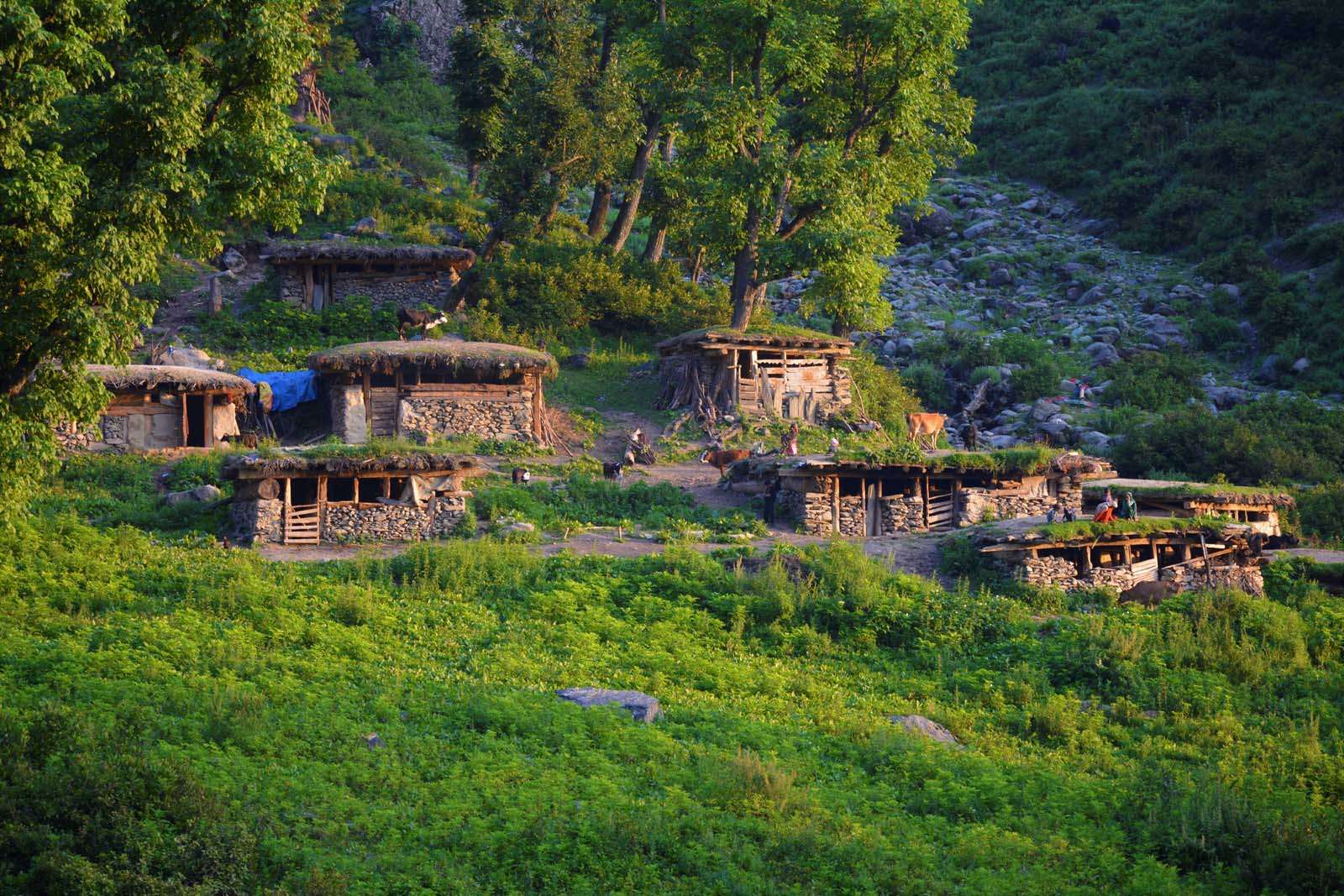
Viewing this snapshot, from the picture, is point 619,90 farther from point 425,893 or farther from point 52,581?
point 425,893

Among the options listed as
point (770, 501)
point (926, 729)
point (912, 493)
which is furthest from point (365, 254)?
point (926, 729)

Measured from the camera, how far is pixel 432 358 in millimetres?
34188

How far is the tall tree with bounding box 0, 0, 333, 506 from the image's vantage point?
15.9m

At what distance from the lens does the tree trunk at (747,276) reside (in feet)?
133

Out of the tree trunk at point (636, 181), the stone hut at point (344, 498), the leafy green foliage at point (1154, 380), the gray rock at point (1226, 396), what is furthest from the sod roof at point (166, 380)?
the gray rock at point (1226, 396)

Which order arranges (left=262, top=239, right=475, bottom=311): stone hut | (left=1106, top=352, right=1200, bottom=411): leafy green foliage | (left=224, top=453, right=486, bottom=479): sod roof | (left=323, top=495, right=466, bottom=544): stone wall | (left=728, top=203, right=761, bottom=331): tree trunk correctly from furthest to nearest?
1. (left=1106, top=352, right=1200, bottom=411): leafy green foliage
2. (left=262, top=239, right=475, bottom=311): stone hut
3. (left=728, top=203, right=761, bottom=331): tree trunk
4. (left=323, top=495, right=466, bottom=544): stone wall
5. (left=224, top=453, right=486, bottom=479): sod roof

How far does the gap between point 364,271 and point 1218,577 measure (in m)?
26.9

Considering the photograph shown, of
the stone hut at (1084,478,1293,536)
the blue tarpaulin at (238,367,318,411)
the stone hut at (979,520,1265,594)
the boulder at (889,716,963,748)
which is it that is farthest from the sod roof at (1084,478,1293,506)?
the blue tarpaulin at (238,367,318,411)

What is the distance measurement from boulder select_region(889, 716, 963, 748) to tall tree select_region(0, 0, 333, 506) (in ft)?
37.2

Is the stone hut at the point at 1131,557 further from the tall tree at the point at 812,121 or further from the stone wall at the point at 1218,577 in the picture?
the tall tree at the point at 812,121

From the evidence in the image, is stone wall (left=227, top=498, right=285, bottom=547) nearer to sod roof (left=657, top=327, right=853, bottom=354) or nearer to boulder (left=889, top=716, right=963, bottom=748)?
boulder (left=889, top=716, right=963, bottom=748)

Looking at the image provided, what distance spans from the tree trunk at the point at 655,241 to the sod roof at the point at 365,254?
8656 mm

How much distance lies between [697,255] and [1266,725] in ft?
111

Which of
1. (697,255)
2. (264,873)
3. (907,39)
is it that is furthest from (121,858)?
(697,255)
